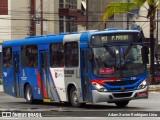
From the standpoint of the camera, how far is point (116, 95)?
19.4 m

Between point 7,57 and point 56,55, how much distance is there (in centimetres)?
528

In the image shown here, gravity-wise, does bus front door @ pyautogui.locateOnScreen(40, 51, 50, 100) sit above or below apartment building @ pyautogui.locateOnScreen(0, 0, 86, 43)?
below

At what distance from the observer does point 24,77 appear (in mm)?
24656

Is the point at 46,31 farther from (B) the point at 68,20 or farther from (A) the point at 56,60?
(A) the point at 56,60

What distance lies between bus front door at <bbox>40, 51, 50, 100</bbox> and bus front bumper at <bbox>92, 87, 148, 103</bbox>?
3.84 m

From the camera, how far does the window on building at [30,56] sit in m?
23.5

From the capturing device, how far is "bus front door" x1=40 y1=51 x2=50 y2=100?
22.6 meters

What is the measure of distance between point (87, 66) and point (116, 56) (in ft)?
3.79

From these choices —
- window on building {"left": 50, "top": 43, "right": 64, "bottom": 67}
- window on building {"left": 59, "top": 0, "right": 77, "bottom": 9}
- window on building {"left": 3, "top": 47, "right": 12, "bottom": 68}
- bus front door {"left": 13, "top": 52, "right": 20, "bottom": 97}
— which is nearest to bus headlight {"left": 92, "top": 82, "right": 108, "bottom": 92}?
window on building {"left": 50, "top": 43, "right": 64, "bottom": 67}

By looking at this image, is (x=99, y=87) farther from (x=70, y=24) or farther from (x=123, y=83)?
Result: (x=70, y=24)

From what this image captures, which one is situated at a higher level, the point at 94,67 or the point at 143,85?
the point at 94,67

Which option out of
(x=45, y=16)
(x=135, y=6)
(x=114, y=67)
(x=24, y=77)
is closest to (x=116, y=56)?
(x=114, y=67)

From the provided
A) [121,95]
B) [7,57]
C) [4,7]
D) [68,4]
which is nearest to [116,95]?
[121,95]

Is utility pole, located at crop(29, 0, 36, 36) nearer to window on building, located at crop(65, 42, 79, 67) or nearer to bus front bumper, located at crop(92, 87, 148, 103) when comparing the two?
window on building, located at crop(65, 42, 79, 67)
